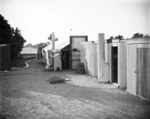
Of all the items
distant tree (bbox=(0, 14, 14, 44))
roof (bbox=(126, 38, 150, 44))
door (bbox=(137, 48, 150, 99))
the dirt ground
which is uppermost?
distant tree (bbox=(0, 14, 14, 44))

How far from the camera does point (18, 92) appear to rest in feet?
30.1

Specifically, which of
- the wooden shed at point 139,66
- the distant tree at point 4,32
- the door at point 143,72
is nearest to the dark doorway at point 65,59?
the distant tree at point 4,32

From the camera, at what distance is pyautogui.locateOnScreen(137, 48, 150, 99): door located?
7.30 metres

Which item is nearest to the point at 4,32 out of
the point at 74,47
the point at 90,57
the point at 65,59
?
the point at 65,59

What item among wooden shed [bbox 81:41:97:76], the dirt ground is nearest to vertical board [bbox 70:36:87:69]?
wooden shed [bbox 81:41:97:76]

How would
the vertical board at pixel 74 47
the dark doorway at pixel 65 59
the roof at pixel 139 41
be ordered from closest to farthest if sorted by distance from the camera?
the roof at pixel 139 41 < the vertical board at pixel 74 47 < the dark doorway at pixel 65 59

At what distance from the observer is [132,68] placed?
844 cm

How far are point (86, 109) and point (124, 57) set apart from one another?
14.4 ft

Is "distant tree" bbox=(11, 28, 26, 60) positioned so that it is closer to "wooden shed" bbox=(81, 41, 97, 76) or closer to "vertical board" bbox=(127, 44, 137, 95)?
"wooden shed" bbox=(81, 41, 97, 76)

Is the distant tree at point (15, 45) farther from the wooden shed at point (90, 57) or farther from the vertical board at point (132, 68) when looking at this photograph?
the vertical board at point (132, 68)

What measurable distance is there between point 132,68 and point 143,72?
2.91ft

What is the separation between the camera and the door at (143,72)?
7.30 meters

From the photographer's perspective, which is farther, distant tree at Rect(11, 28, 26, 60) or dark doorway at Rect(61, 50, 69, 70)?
distant tree at Rect(11, 28, 26, 60)

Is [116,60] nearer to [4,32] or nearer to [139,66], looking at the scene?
[139,66]
